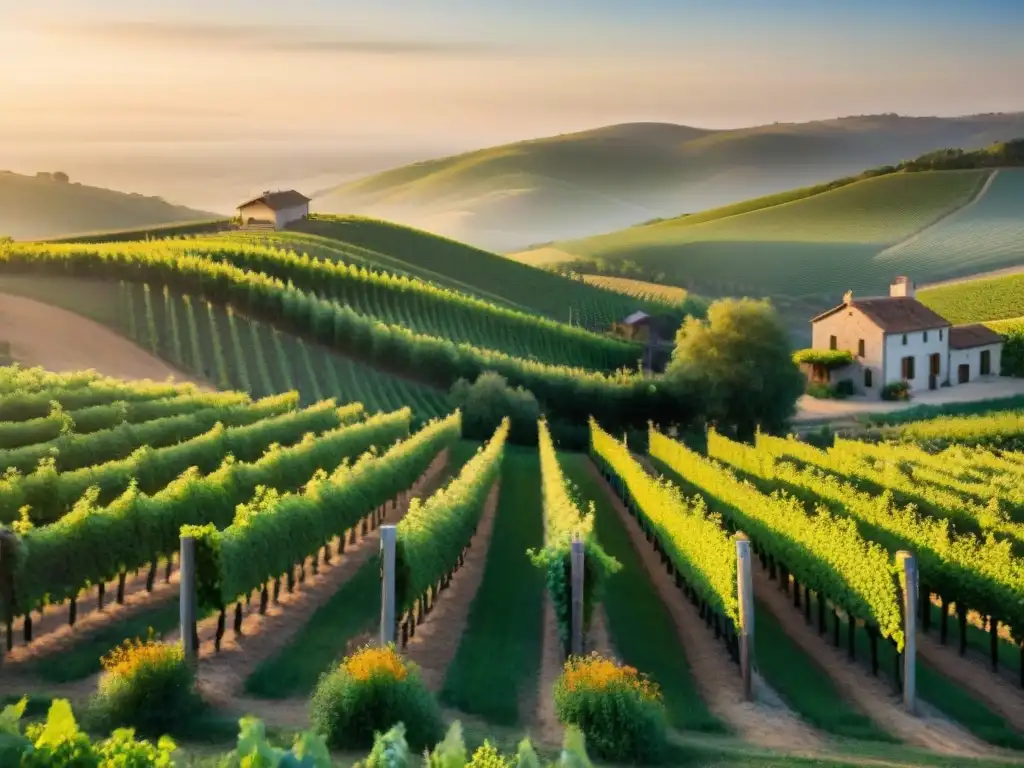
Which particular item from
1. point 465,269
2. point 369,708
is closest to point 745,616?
point 369,708

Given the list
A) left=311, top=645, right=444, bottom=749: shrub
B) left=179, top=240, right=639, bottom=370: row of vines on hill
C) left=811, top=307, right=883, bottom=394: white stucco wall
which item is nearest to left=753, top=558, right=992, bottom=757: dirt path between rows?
left=311, top=645, right=444, bottom=749: shrub

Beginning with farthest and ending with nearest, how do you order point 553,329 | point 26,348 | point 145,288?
point 553,329 → point 145,288 → point 26,348

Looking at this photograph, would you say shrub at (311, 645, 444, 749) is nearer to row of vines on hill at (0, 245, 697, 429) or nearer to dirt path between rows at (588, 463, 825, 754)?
dirt path between rows at (588, 463, 825, 754)

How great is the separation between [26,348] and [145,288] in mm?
9894

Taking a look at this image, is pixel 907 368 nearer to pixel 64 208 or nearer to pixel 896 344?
pixel 896 344

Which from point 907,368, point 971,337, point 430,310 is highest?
point 430,310

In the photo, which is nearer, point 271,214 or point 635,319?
point 635,319

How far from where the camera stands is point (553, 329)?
239ft

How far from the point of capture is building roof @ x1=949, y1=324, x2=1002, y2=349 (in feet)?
230

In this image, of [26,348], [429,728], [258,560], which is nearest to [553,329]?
[26,348]

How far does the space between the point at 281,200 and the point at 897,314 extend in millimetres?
63431

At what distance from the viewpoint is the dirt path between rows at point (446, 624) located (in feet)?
49.5

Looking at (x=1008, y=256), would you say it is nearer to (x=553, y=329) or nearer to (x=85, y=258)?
(x=553, y=329)

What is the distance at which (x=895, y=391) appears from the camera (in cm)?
6494
